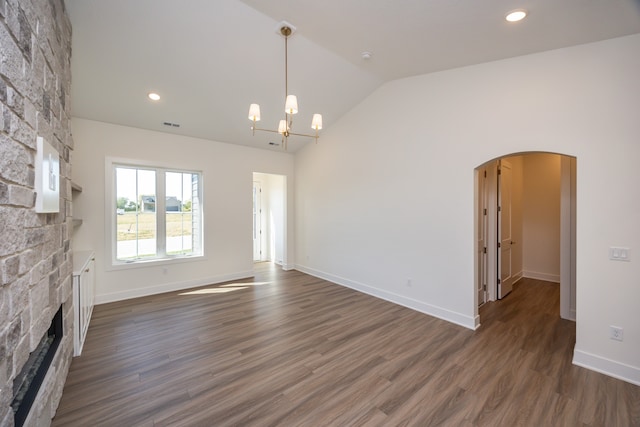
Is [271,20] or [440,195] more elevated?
[271,20]

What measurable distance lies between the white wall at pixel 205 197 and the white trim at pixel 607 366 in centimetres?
530

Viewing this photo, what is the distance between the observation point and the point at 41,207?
4.51ft

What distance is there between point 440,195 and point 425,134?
940mm

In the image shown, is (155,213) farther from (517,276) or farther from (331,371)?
(517,276)

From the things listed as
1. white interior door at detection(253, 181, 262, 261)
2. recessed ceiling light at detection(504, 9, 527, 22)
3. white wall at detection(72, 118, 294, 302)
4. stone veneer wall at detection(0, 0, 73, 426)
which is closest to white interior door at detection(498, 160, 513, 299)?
recessed ceiling light at detection(504, 9, 527, 22)

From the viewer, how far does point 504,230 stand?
187 inches

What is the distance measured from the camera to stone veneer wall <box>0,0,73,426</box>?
1037 millimetres

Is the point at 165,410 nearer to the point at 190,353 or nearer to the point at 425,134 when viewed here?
the point at 190,353

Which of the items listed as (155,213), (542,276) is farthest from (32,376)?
(542,276)

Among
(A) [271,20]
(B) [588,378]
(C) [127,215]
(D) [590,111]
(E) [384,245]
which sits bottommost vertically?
(B) [588,378]

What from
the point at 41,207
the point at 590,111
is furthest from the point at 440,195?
the point at 41,207

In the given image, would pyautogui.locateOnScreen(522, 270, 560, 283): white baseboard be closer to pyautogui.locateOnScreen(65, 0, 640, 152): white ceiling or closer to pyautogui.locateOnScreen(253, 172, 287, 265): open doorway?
pyautogui.locateOnScreen(65, 0, 640, 152): white ceiling

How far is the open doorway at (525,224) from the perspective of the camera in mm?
3648

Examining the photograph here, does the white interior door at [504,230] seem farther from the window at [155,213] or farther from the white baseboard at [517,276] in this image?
the window at [155,213]
